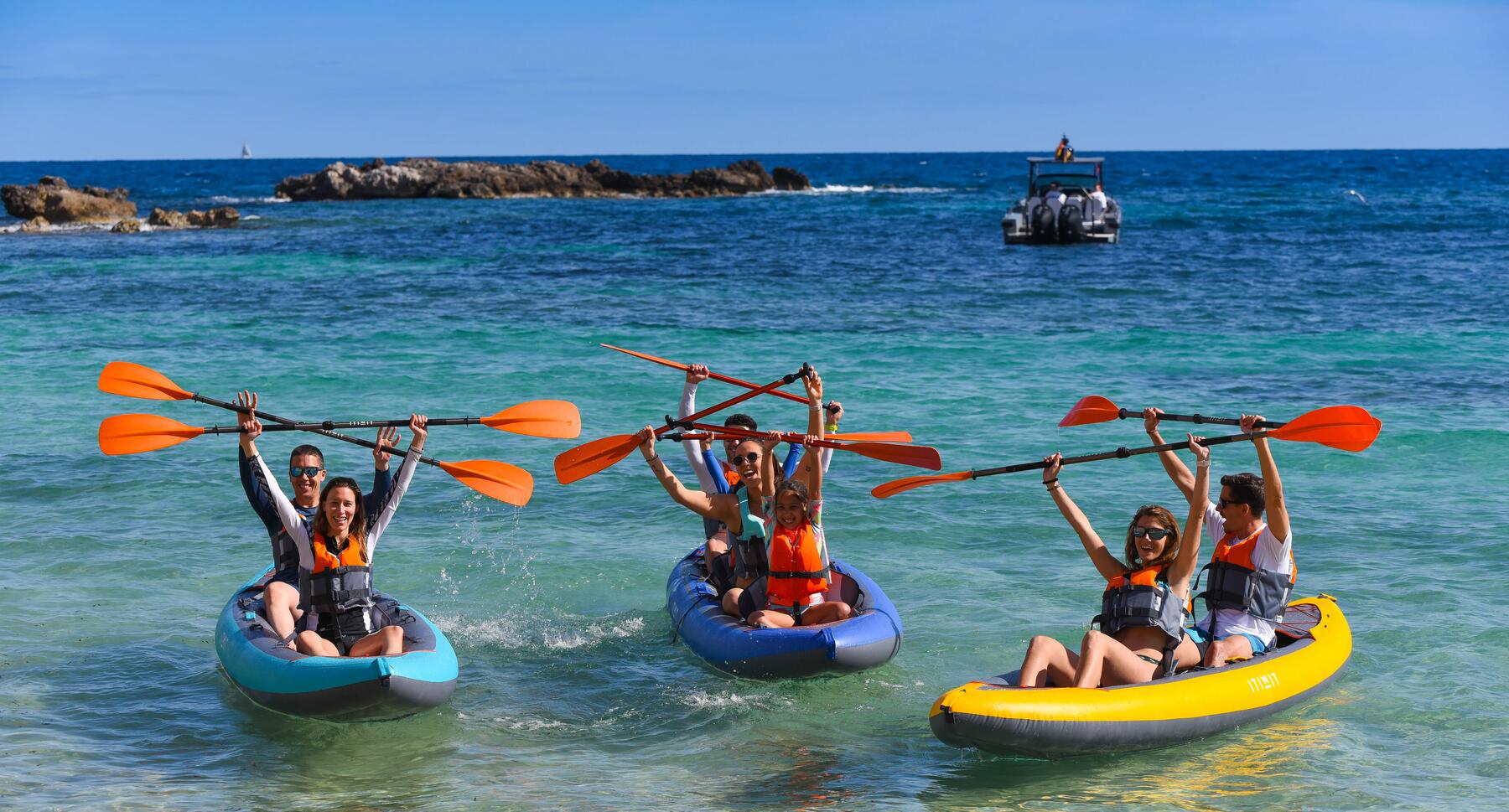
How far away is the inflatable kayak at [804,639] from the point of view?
6.53 metres

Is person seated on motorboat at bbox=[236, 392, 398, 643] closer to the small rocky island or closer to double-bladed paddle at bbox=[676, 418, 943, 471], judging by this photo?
double-bladed paddle at bbox=[676, 418, 943, 471]

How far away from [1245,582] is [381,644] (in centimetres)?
410

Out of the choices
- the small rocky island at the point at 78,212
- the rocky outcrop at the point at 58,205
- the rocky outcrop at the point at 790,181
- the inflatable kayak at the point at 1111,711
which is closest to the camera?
the inflatable kayak at the point at 1111,711

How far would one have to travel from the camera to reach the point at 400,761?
6.17 m

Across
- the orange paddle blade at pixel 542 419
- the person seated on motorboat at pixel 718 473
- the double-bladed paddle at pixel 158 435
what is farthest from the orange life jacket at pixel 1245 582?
the double-bladed paddle at pixel 158 435

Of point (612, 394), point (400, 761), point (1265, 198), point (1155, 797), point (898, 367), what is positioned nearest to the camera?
point (1155, 797)

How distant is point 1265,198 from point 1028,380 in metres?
39.3

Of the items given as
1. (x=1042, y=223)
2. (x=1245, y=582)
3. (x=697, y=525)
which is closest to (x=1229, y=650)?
(x=1245, y=582)

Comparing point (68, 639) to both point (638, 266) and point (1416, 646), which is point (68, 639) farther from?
point (638, 266)

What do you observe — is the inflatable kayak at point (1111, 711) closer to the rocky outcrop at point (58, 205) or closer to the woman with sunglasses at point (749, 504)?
the woman with sunglasses at point (749, 504)

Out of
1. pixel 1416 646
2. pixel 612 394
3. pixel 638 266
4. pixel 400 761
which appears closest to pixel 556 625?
pixel 400 761

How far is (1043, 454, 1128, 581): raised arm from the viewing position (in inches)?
241

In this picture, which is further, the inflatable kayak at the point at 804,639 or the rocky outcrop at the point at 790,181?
the rocky outcrop at the point at 790,181

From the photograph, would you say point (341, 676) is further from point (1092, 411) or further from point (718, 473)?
point (1092, 411)
